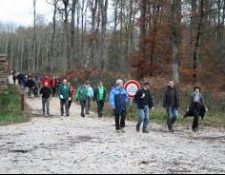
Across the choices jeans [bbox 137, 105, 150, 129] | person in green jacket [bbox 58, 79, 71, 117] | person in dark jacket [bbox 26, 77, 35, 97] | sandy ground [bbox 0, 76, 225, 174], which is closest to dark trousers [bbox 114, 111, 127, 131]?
sandy ground [bbox 0, 76, 225, 174]

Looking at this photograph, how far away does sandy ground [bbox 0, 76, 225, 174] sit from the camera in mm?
11266

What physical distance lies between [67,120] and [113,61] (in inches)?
1894

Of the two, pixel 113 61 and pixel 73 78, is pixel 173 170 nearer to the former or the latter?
pixel 73 78

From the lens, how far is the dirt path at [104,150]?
37.1 ft

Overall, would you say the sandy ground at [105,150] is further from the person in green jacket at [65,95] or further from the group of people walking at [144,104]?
the person in green jacket at [65,95]

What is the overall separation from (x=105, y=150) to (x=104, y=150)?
0.09ft

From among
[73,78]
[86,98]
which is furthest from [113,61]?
[86,98]

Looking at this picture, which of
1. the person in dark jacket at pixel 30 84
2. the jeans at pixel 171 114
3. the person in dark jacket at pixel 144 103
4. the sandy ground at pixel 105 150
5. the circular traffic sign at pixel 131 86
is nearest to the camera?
the sandy ground at pixel 105 150

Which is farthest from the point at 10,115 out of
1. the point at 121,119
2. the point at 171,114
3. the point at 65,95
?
the point at 171,114

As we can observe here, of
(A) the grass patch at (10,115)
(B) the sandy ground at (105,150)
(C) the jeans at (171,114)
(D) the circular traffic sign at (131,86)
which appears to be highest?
(D) the circular traffic sign at (131,86)

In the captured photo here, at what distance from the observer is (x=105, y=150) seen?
13703 mm

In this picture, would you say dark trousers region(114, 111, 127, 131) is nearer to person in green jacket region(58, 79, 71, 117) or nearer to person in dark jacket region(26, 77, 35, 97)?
person in green jacket region(58, 79, 71, 117)

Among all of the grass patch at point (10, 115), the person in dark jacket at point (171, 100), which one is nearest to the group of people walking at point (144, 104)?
the person in dark jacket at point (171, 100)

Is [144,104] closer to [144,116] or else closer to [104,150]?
[144,116]
